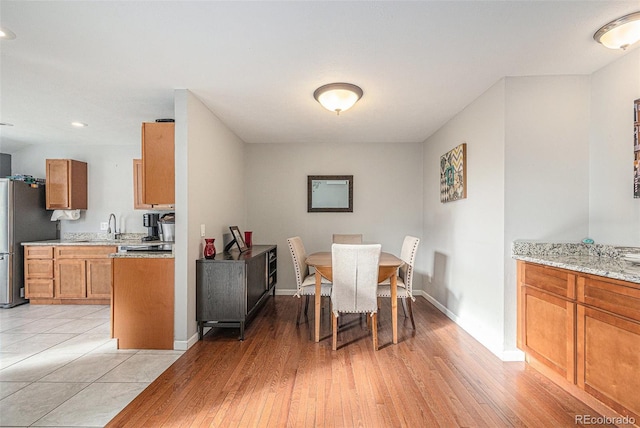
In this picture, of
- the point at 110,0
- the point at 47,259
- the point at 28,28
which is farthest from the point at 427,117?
the point at 47,259

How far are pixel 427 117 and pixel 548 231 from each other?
183 cm

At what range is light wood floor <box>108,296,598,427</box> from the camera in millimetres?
1899

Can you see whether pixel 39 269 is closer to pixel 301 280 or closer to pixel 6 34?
pixel 6 34

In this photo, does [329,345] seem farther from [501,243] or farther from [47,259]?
[47,259]

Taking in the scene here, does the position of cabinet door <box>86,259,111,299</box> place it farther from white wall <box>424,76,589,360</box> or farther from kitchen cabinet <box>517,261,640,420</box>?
kitchen cabinet <box>517,261,640,420</box>

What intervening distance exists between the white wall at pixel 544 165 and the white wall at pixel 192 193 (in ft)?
9.19

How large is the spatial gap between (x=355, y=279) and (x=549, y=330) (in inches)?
58.0

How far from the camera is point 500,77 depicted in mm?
2707

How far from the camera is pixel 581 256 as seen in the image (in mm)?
2520

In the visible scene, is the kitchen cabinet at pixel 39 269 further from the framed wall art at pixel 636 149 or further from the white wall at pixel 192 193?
the framed wall art at pixel 636 149

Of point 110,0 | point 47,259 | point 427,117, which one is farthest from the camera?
point 47,259

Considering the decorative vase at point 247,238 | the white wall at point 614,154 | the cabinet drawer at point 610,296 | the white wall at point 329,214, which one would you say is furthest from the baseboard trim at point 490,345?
the decorative vase at point 247,238

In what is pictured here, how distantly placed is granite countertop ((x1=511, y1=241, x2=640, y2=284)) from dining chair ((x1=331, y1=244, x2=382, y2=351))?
1191 millimetres

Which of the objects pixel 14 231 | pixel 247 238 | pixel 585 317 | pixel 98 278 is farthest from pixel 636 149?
pixel 14 231
